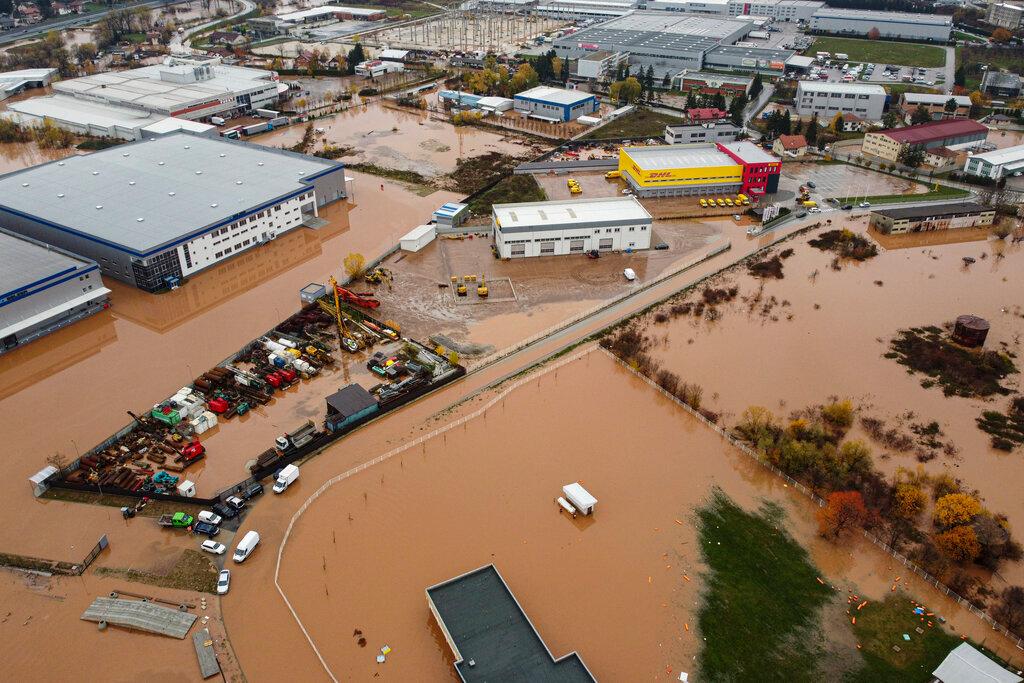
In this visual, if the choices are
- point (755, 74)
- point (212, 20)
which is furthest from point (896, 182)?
point (212, 20)

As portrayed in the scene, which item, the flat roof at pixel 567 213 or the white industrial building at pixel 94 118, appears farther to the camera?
the white industrial building at pixel 94 118

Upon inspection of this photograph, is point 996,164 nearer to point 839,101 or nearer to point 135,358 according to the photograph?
point 839,101

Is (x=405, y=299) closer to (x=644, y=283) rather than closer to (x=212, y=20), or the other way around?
(x=644, y=283)

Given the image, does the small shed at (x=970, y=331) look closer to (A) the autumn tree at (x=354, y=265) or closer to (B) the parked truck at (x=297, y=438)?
(B) the parked truck at (x=297, y=438)

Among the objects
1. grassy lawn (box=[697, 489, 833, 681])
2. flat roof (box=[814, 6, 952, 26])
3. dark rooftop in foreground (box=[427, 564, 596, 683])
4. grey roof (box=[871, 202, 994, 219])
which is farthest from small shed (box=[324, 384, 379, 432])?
flat roof (box=[814, 6, 952, 26])

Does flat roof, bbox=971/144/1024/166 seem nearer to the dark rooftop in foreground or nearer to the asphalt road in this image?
the dark rooftop in foreground

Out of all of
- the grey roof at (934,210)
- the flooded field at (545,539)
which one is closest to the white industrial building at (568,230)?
the flooded field at (545,539)

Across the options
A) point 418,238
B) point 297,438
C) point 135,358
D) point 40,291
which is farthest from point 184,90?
point 297,438
